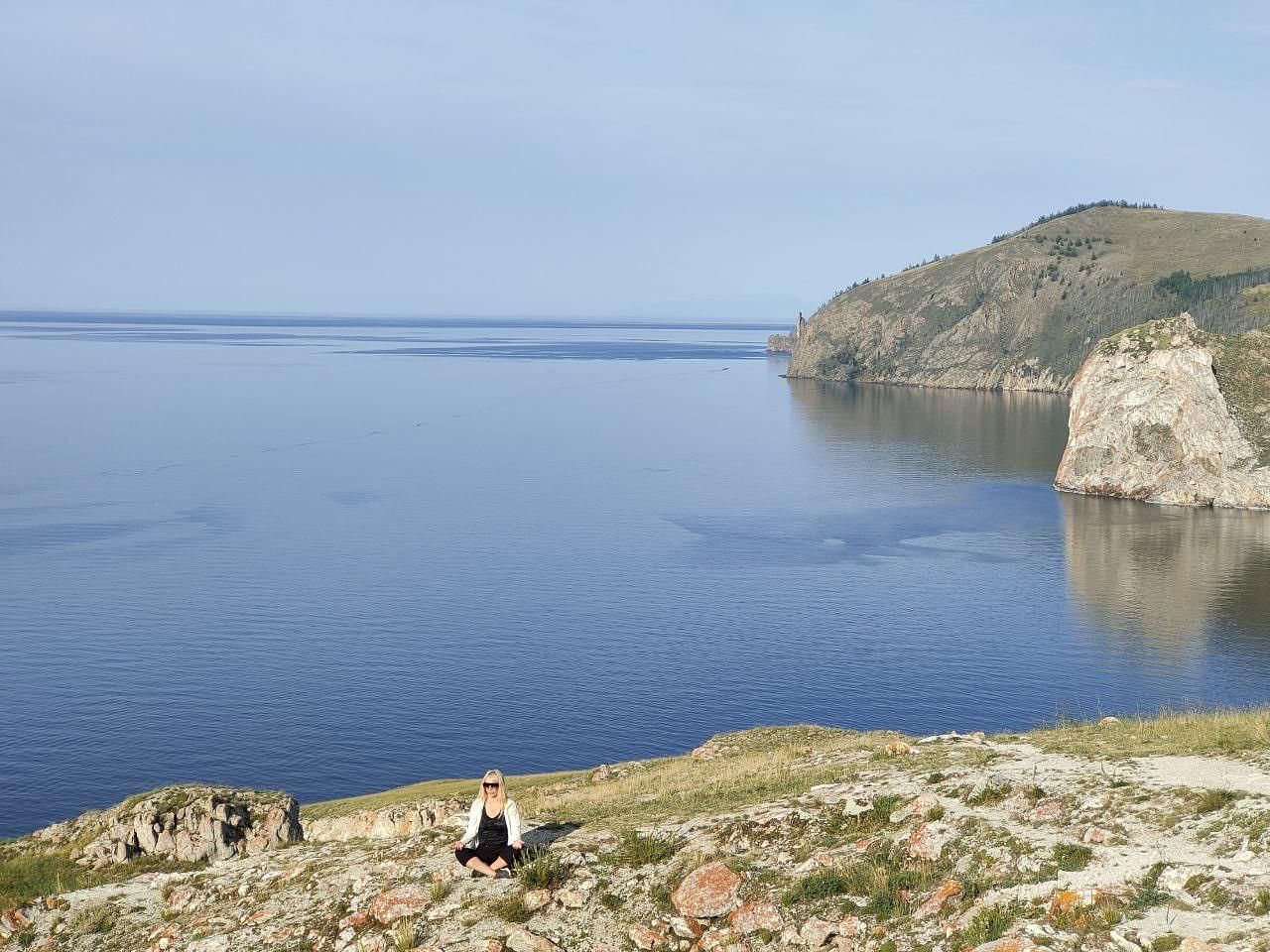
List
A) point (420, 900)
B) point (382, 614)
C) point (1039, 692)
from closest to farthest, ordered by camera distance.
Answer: point (420, 900), point (1039, 692), point (382, 614)

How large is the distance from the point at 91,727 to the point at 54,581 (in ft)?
133

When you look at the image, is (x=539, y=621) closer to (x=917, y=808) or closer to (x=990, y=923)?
(x=917, y=808)

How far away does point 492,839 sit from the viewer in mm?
26797

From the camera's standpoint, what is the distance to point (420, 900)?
26078 millimetres

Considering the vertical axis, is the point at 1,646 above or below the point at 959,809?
below

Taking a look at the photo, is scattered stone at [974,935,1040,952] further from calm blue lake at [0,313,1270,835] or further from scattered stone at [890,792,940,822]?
calm blue lake at [0,313,1270,835]

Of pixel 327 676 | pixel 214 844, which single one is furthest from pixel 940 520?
pixel 214 844

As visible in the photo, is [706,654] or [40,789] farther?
[706,654]

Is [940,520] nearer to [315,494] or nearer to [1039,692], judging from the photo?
[1039,692]

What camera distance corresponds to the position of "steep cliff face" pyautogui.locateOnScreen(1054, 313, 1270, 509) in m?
166

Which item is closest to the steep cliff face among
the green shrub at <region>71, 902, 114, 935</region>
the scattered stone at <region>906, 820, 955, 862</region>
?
the scattered stone at <region>906, 820, 955, 862</region>

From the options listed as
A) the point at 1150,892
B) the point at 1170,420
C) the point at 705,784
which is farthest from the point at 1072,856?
the point at 1170,420

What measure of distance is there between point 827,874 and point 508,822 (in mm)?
6994

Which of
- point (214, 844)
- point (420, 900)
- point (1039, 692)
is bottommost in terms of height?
point (1039, 692)
